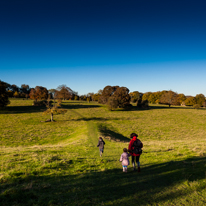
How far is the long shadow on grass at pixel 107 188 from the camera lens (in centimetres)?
579

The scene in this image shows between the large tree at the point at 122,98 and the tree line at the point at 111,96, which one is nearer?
the tree line at the point at 111,96

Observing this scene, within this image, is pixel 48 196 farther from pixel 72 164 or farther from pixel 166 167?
pixel 166 167

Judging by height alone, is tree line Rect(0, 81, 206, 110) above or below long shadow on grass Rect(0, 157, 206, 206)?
above

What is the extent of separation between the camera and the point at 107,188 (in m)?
6.85

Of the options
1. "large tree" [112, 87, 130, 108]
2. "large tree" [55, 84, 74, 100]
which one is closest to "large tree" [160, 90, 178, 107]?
"large tree" [112, 87, 130, 108]

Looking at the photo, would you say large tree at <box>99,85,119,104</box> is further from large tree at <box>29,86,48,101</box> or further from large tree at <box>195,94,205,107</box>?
large tree at <box>195,94,205,107</box>

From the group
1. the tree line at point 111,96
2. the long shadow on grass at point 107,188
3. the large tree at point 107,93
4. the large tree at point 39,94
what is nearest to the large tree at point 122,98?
the tree line at point 111,96

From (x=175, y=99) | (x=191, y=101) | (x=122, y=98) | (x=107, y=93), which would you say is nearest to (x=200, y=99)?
(x=191, y=101)

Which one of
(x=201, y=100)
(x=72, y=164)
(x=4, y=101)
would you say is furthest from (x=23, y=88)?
(x=201, y=100)

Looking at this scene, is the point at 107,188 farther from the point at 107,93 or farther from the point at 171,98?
the point at 171,98

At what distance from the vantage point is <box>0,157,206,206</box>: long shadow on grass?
5.79 m

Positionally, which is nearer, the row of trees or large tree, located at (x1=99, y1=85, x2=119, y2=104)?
large tree, located at (x1=99, y1=85, x2=119, y2=104)

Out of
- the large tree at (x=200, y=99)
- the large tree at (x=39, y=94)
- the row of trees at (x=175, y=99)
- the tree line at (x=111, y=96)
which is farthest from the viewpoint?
the large tree at (x=200, y=99)

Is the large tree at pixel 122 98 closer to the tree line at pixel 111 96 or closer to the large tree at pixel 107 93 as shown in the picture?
the tree line at pixel 111 96
